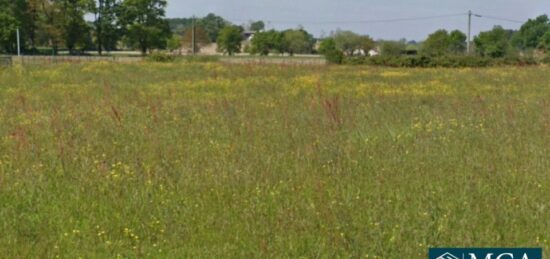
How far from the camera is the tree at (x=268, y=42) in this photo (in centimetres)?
8569

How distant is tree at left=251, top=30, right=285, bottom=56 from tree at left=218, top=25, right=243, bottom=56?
3.39 m

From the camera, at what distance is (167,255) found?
136 inches

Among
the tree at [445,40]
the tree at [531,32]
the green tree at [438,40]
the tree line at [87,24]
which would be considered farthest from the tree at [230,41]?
the tree at [531,32]

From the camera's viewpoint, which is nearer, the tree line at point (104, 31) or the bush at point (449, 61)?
the bush at point (449, 61)

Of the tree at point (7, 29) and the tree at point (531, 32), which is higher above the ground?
the tree at point (531, 32)

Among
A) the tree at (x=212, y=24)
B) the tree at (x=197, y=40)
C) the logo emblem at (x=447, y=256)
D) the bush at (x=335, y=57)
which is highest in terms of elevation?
the tree at (x=212, y=24)

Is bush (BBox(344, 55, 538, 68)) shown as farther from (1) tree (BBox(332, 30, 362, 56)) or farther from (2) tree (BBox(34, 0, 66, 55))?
(2) tree (BBox(34, 0, 66, 55))

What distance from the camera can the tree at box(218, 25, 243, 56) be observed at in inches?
3406

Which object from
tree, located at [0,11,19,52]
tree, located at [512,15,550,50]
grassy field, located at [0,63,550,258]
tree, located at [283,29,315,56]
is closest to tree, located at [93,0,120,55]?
tree, located at [0,11,19,52]

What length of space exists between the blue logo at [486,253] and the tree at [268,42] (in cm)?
8304

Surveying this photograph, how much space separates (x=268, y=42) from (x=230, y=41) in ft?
24.1

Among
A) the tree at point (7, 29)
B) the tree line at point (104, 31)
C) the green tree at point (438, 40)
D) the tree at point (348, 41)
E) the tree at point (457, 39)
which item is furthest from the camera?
the tree at point (348, 41)

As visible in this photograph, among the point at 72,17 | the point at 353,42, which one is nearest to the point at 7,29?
the point at 72,17

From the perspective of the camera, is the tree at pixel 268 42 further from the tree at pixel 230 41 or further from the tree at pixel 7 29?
the tree at pixel 7 29
